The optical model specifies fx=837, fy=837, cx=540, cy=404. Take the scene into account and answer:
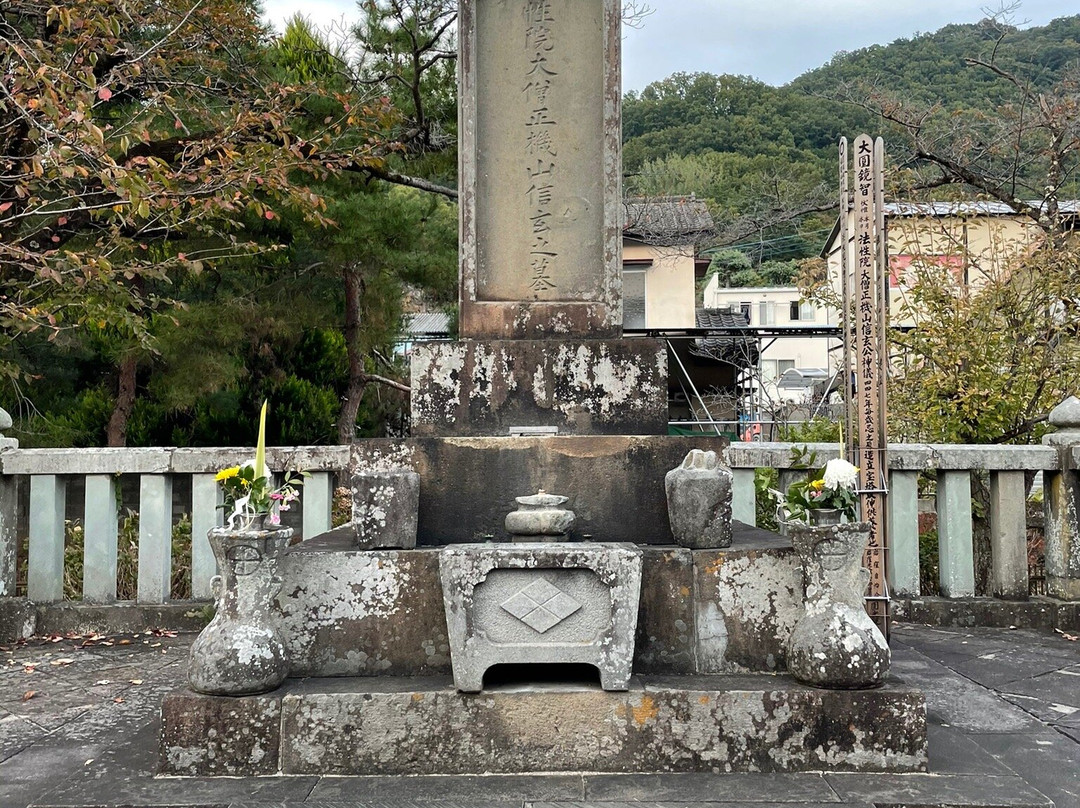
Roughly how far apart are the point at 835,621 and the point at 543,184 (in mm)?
2363

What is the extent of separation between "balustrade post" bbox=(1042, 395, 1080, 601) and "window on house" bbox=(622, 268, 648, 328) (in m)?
18.0

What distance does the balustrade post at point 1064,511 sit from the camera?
519cm

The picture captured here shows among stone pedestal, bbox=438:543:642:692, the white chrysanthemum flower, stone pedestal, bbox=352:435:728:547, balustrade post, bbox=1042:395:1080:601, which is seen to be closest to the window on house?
balustrade post, bbox=1042:395:1080:601

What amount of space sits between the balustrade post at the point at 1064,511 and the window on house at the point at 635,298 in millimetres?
18031

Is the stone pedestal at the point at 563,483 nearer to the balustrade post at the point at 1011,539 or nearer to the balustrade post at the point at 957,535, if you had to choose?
the balustrade post at the point at 957,535

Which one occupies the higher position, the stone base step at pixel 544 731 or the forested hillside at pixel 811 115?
the forested hillside at pixel 811 115

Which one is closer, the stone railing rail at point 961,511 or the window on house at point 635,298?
the stone railing rail at point 961,511

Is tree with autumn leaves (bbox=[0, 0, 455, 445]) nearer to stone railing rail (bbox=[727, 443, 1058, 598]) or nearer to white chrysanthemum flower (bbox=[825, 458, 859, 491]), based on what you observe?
white chrysanthemum flower (bbox=[825, 458, 859, 491])

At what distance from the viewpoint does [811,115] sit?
29.3 metres

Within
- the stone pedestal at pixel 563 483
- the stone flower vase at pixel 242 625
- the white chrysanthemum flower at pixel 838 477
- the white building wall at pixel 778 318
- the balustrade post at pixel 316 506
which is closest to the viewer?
the stone flower vase at pixel 242 625

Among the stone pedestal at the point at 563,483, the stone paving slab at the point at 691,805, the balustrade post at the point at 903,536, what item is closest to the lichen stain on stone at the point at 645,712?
the stone paving slab at the point at 691,805

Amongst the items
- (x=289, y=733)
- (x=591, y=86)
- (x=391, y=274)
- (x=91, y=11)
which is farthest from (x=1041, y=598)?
(x=391, y=274)

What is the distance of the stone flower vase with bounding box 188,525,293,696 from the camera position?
282 centimetres

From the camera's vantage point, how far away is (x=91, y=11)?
5871mm
